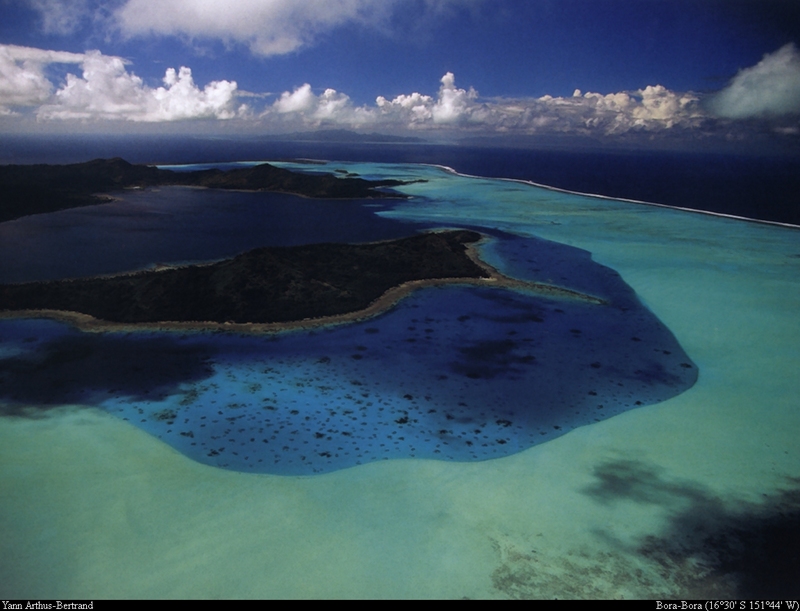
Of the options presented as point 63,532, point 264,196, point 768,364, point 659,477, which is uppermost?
point 264,196

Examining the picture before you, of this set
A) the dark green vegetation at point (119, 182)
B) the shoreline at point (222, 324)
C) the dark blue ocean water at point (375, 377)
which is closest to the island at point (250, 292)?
the shoreline at point (222, 324)

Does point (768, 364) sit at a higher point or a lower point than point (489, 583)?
higher

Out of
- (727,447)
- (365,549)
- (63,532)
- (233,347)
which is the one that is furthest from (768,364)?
(63,532)

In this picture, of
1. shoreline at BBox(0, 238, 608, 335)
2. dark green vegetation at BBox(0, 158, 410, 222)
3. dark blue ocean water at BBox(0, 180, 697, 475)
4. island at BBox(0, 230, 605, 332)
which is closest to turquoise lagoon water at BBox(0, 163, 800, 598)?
dark blue ocean water at BBox(0, 180, 697, 475)

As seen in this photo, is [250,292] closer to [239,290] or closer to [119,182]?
[239,290]

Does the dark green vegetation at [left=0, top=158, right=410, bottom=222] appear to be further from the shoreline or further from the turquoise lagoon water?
the turquoise lagoon water

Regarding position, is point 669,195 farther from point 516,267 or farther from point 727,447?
point 727,447

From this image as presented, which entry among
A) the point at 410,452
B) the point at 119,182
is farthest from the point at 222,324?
the point at 119,182
